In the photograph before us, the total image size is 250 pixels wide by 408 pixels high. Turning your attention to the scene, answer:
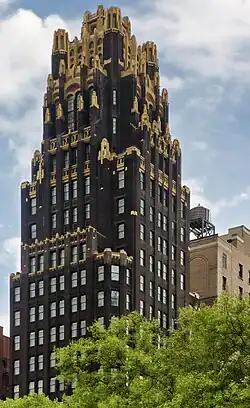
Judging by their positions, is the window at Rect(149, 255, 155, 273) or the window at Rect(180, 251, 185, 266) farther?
the window at Rect(180, 251, 185, 266)

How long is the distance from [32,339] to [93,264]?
12.4m

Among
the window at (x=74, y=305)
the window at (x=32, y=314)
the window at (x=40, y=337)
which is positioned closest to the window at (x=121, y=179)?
the window at (x=74, y=305)

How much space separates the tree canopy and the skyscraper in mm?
53619

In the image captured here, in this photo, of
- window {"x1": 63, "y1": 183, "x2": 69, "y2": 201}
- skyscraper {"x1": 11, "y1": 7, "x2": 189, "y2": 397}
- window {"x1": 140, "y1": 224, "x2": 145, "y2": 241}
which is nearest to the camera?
skyscraper {"x1": 11, "y1": 7, "x2": 189, "y2": 397}

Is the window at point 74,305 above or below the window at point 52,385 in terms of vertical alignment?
above

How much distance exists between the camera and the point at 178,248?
139625 millimetres

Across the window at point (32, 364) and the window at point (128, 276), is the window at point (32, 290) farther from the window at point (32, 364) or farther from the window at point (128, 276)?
the window at point (128, 276)

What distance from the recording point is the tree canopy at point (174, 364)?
→ 60.8m

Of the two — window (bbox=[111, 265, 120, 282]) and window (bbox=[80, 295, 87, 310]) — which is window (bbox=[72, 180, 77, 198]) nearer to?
window (bbox=[111, 265, 120, 282])

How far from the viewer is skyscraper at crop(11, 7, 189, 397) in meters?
129

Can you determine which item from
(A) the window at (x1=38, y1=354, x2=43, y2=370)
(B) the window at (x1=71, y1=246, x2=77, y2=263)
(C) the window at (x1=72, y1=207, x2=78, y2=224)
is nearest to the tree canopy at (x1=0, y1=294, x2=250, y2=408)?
(A) the window at (x1=38, y1=354, x2=43, y2=370)

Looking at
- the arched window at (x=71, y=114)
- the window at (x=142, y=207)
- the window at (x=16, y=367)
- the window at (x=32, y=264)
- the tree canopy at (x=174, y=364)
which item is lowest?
the tree canopy at (x=174, y=364)

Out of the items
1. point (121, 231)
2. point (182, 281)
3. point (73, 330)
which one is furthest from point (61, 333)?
point (182, 281)

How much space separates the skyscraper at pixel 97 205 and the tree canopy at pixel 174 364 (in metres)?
53.6
